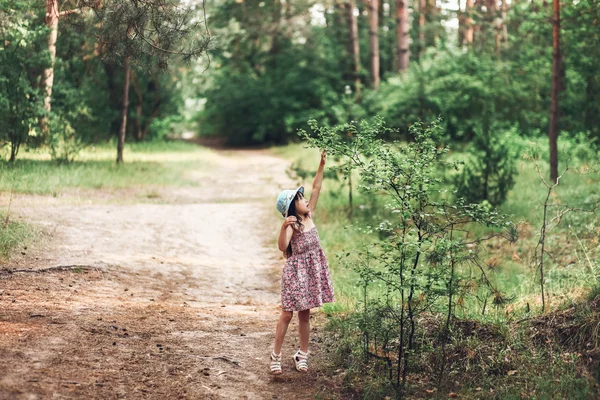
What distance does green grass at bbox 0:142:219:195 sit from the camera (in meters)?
12.2

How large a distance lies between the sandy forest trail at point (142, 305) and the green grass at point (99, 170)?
0.53 meters

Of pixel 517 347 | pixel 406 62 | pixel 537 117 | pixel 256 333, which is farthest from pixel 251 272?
pixel 406 62

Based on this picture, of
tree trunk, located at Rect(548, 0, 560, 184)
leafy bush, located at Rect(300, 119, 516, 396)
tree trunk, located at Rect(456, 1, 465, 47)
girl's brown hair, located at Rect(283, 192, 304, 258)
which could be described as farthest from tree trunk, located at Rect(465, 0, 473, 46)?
girl's brown hair, located at Rect(283, 192, 304, 258)

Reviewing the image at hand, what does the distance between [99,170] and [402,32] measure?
14.6 meters

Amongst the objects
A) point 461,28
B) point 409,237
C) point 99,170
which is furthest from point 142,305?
point 461,28

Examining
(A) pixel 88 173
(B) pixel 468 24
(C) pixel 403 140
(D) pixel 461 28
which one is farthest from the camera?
(D) pixel 461 28

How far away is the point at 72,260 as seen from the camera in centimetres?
855

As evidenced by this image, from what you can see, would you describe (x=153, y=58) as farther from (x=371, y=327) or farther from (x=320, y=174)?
(x=371, y=327)

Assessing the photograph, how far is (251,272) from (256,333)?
320 cm

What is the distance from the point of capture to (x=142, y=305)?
723 cm

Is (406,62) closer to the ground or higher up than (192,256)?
higher up

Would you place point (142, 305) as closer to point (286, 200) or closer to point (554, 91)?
point (286, 200)

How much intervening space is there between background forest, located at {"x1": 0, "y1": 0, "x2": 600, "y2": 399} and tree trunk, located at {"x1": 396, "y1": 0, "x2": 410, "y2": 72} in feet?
0.27

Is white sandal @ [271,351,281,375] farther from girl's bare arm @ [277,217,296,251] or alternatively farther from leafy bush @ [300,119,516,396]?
girl's bare arm @ [277,217,296,251]
